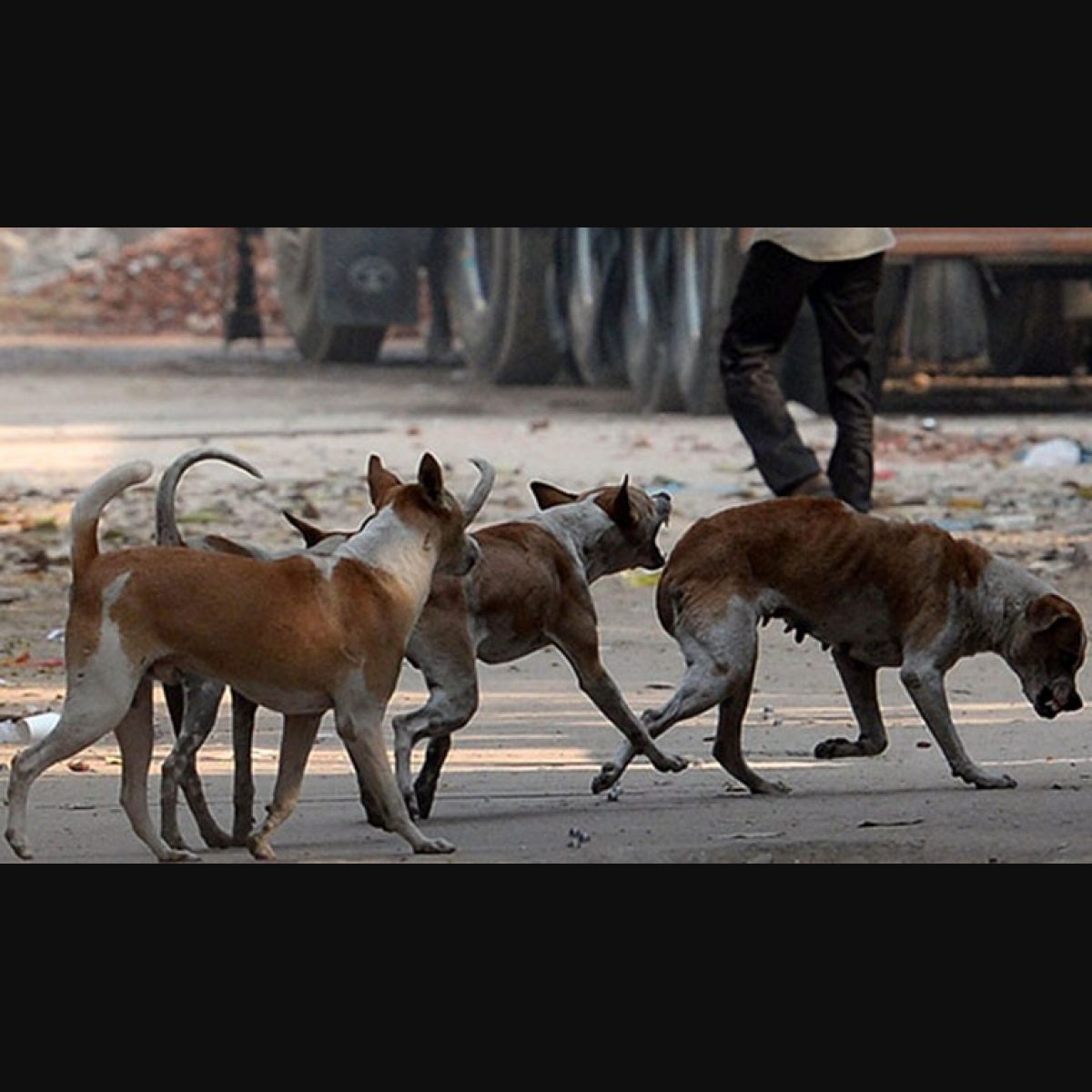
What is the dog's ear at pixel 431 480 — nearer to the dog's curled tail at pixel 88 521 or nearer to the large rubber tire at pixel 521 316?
the dog's curled tail at pixel 88 521

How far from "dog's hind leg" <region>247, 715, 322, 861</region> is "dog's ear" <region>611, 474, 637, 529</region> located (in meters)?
1.49

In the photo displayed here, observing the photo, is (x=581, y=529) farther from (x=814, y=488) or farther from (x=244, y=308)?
(x=244, y=308)

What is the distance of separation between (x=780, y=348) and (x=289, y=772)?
18.5 feet

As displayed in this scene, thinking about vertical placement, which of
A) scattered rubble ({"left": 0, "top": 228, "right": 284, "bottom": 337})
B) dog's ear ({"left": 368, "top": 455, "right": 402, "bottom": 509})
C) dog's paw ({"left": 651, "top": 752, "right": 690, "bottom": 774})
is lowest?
scattered rubble ({"left": 0, "top": 228, "right": 284, "bottom": 337})

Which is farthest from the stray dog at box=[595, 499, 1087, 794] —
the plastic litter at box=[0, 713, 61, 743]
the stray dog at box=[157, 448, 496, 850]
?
the plastic litter at box=[0, 713, 61, 743]

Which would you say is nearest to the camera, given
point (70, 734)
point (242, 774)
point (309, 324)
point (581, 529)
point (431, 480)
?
point (70, 734)

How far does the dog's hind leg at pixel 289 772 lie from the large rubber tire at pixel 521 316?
49.6 feet

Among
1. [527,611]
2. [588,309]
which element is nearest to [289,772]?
[527,611]

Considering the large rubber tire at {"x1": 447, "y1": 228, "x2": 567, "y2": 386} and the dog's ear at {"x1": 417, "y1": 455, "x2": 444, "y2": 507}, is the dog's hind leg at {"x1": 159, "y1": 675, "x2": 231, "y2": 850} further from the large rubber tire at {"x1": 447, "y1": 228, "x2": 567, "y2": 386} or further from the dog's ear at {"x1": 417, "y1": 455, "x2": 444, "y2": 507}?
the large rubber tire at {"x1": 447, "y1": 228, "x2": 567, "y2": 386}

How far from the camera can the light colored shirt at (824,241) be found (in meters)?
11.8

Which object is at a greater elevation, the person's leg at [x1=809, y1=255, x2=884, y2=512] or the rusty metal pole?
the person's leg at [x1=809, y1=255, x2=884, y2=512]

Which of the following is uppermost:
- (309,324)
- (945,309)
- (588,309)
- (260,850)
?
(260,850)

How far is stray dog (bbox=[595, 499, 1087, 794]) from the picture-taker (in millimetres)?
8086

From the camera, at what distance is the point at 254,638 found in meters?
6.68
